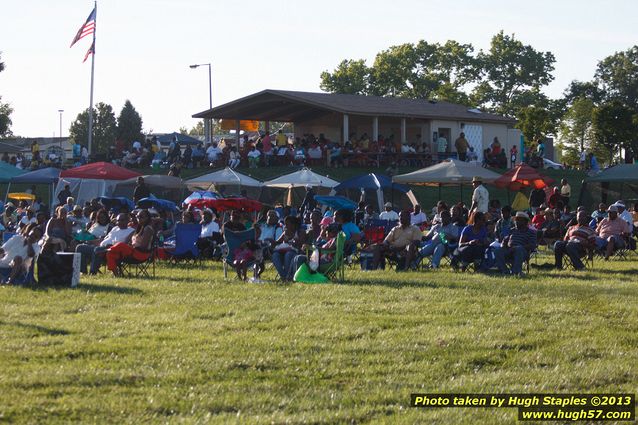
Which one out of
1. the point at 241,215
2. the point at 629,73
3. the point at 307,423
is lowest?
the point at 307,423

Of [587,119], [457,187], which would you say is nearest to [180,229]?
[457,187]

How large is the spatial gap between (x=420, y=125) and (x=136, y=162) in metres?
11.7

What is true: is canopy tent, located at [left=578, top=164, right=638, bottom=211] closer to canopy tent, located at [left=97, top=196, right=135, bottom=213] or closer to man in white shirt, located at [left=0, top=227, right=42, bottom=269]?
canopy tent, located at [left=97, top=196, right=135, bottom=213]

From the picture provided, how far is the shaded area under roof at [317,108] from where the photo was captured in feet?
132

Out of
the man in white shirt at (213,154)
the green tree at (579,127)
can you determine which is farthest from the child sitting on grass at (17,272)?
the green tree at (579,127)

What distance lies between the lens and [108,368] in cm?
883

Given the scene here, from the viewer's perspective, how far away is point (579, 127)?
7112 cm

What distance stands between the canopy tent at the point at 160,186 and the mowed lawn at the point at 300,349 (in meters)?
14.1

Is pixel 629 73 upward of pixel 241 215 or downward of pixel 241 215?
upward

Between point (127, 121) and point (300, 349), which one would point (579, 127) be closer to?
point (127, 121)

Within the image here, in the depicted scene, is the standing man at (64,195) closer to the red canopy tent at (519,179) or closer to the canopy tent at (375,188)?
the canopy tent at (375,188)

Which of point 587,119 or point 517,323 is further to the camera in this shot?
point 587,119

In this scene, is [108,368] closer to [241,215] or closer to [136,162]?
[241,215]

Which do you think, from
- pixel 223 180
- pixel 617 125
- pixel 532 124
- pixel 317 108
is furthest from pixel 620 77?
pixel 223 180
